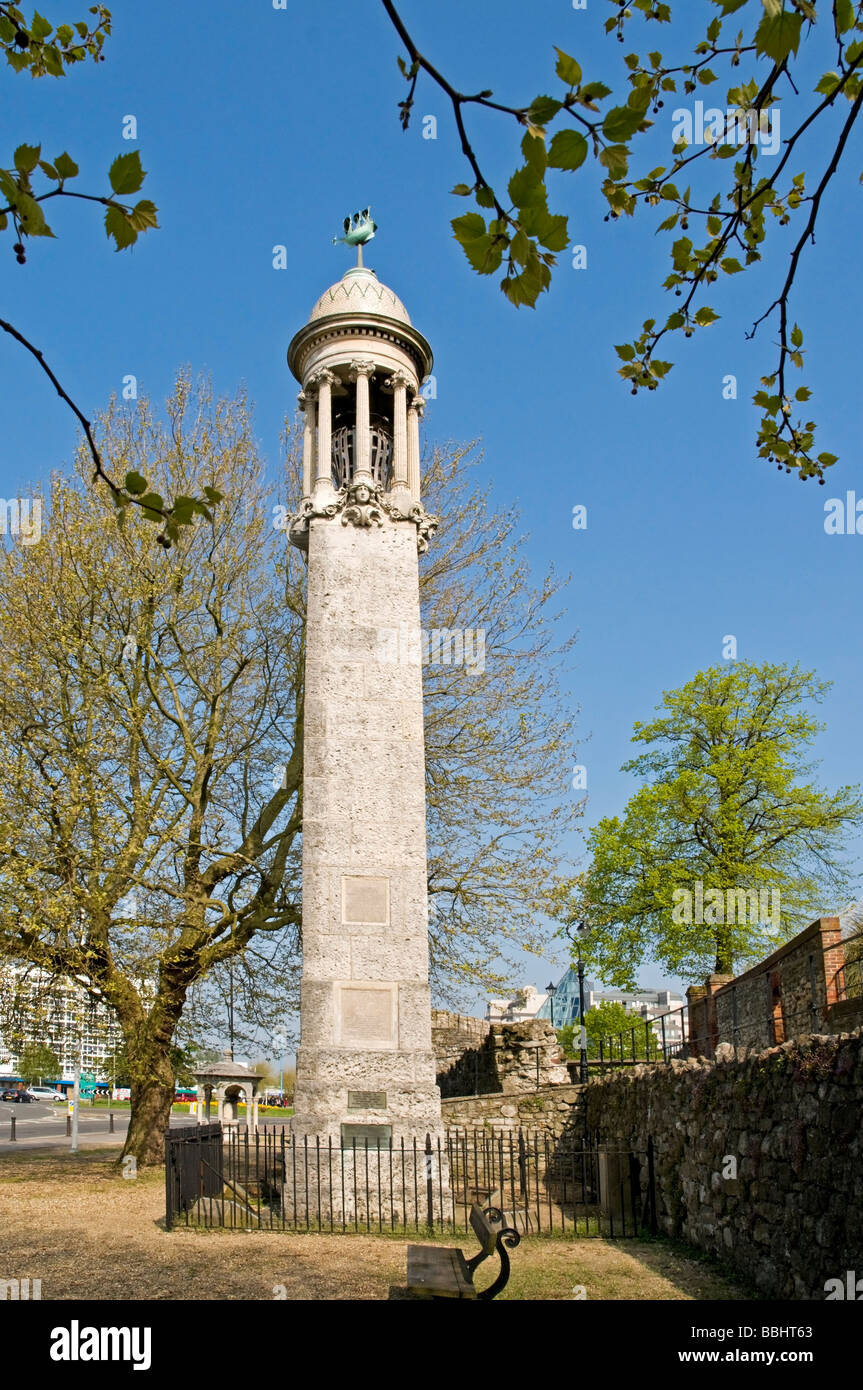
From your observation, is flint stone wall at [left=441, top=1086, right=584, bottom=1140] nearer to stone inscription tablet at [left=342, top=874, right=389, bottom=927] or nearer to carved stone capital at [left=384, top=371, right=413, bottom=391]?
stone inscription tablet at [left=342, top=874, right=389, bottom=927]

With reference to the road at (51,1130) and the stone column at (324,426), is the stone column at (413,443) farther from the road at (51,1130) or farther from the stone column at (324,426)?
the road at (51,1130)

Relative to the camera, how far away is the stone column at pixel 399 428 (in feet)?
50.2

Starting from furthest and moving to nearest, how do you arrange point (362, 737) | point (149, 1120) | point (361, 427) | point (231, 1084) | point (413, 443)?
point (231, 1084), point (149, 1120), point (413, 443), point (361, 427), point (362, 737)

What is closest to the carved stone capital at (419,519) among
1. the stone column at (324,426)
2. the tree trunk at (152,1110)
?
the stone column at (324,426)

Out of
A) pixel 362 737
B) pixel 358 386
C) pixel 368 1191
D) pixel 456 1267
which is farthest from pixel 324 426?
pixel 456 1267

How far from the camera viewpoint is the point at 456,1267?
7.30 meters

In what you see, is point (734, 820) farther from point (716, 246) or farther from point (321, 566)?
point (716, 246)

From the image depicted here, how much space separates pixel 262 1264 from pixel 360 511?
9.43 m

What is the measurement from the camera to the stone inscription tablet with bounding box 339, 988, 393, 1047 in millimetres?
12320

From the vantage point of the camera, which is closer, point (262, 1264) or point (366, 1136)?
point (262, 1264)

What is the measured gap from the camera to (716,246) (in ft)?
14.9

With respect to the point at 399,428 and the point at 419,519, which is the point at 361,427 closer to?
the point at 399,428

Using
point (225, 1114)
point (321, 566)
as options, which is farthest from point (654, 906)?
point (321, 566)
